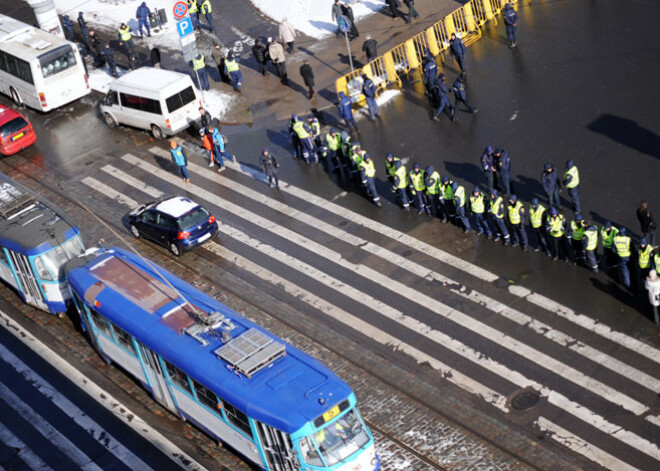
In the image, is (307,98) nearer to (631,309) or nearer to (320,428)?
(631,309)

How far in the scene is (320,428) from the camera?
20.4 meters

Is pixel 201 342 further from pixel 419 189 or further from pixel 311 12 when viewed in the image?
pixel 311 12

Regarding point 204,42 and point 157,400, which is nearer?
point 157,400

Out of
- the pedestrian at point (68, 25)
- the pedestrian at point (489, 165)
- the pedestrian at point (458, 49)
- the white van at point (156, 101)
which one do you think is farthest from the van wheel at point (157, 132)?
the pedestrian at point (489, 165)

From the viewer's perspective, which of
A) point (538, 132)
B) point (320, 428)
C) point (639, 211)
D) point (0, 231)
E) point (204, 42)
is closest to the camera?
point (320, 428)

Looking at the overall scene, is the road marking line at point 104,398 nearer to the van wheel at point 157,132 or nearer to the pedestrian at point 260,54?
the van wheel at point 157,132

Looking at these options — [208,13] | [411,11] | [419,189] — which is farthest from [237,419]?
[208,13]

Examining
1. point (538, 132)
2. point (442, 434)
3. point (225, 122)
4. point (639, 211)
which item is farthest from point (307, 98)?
point (442, 434)

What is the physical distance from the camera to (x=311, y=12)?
154 feet

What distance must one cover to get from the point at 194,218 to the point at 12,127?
11.7m

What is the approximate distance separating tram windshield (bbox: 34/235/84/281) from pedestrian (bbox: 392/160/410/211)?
9.95 metres

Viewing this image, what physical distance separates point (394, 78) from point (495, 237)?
1219 centimetres

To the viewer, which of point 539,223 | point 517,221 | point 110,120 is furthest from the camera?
point 110,120

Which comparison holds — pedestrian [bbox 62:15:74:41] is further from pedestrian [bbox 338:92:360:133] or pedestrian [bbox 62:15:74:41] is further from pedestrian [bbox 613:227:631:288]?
pedestrian [bbox 613:227:631:288]
